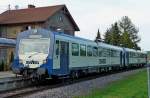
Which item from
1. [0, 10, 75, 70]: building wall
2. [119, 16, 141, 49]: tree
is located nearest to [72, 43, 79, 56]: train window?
[0, 10, 75, 70]: building wall

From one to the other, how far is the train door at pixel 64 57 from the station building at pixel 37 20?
27599 mm

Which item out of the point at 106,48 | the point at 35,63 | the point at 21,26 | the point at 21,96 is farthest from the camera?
the point at 21,26

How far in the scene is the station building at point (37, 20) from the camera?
52.1 metres

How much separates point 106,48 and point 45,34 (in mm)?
14623

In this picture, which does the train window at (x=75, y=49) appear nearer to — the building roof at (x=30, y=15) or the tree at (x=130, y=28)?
the building roof at (x=30, y=15)

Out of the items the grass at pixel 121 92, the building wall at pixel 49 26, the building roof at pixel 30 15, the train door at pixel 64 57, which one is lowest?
the grass at pixel 121 92

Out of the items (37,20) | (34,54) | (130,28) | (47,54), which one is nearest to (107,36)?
(130,28)

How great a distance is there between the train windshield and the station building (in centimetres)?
2840

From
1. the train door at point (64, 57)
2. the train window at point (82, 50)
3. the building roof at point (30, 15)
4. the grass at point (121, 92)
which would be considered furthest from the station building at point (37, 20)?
the grass at point (121, 92)

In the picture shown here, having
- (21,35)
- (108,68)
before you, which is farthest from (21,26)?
(21,35)

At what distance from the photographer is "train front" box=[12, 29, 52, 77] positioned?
2059cm

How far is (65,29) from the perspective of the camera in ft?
186

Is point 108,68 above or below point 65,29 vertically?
below

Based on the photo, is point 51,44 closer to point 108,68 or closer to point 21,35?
point 21,35
